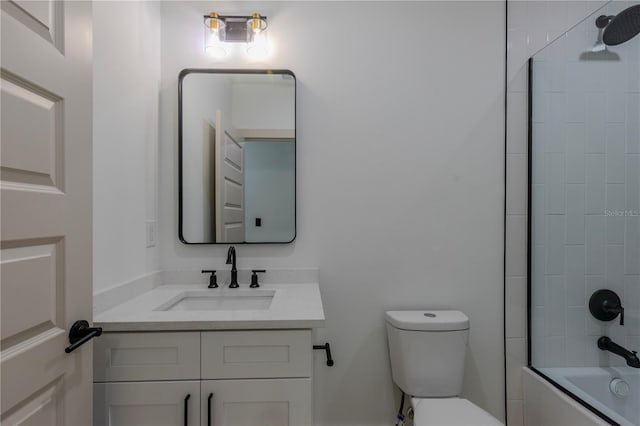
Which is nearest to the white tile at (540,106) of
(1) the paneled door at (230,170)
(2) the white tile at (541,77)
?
(2) the white tile at (541,77)

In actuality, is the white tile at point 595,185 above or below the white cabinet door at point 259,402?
above

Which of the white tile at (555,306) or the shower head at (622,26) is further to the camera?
the white tile at (555,306)

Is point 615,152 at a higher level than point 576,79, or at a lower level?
lower

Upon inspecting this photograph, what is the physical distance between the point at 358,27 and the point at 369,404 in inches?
75.2

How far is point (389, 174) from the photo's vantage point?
1.71 m

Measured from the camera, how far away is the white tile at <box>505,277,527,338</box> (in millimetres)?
1701

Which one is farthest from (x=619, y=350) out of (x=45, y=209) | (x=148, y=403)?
(x=45, y=209)

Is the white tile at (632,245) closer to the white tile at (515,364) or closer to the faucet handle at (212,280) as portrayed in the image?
the white tile at (515,364)

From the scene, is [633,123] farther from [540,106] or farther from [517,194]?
[517,194]

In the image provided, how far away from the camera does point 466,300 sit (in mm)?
1711

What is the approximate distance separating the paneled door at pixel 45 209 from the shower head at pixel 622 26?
1.88 m

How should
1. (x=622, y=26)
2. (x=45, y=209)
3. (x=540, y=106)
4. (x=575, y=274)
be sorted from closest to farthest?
(x=45, y=209), (x=622, y=26), (x=575, y=274), (x=540, y=106)

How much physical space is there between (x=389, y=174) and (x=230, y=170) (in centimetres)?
80

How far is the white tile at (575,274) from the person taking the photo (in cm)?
152
